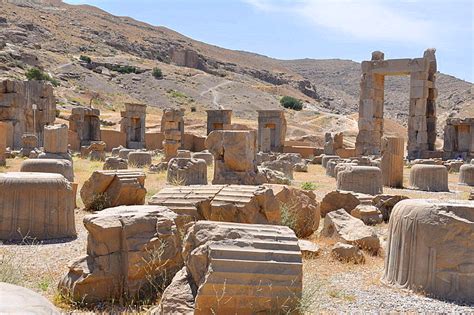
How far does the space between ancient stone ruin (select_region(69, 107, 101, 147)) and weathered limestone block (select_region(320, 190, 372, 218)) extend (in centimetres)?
2035

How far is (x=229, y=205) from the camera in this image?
7410 mm

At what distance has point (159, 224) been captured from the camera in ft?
18.4

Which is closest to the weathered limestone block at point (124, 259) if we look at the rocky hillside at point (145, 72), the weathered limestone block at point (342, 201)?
the weathered limestone block at point (342, 201)

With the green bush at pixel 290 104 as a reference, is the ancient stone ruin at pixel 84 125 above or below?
below

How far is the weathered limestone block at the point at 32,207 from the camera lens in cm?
771

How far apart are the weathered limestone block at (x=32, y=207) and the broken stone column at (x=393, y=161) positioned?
11594 millimetres

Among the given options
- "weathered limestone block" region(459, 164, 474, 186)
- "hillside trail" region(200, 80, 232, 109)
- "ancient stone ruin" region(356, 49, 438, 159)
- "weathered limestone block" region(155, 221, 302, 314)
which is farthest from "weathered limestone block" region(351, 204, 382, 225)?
"hillside trail" region(200, 80, 232, 109)

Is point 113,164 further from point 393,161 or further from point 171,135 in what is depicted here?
point 393,161

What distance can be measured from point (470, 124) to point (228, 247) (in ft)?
86.9

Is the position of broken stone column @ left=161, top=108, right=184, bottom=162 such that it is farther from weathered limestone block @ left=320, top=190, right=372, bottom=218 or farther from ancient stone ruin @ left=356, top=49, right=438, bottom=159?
weathered limestone block @ left=320, top=190, right=372, bottom=218

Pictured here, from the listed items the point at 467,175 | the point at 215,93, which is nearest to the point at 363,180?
the point at 467,175

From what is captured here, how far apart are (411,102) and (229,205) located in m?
23.4

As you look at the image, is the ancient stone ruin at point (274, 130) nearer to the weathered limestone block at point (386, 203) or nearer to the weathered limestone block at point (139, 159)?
the weathered limestone block at point (139, 159)

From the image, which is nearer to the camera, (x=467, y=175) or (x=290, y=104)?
(x=467, y=175)
